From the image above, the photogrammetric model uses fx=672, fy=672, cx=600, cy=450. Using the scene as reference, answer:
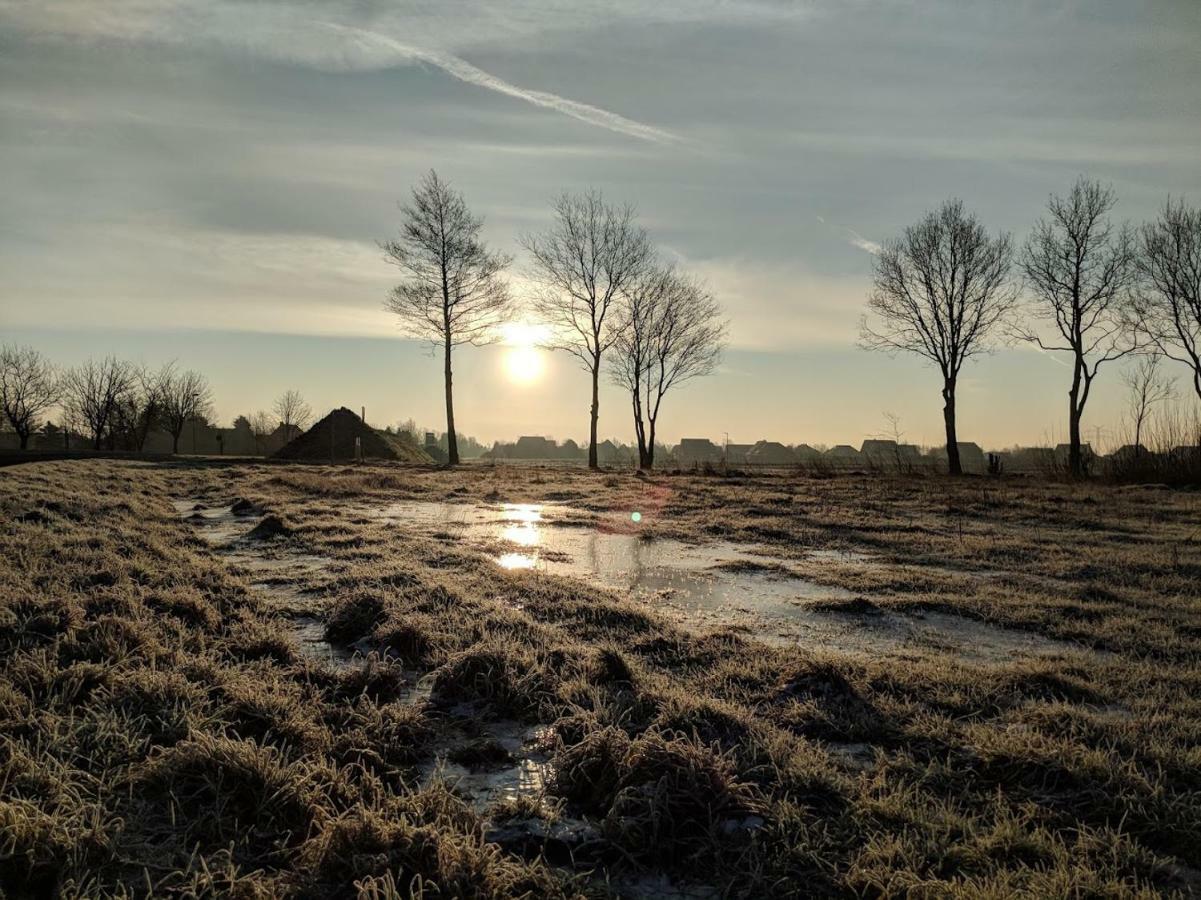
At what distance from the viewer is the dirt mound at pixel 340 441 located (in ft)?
113

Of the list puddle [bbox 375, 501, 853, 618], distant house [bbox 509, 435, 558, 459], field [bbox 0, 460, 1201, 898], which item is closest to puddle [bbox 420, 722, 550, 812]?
field [bbox 0, 460, 1201, 898]

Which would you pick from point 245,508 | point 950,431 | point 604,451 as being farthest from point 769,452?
point 245,508

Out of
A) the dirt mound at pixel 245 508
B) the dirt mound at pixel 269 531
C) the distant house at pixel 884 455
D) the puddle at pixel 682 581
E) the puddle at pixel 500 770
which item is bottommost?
the puddle at pixel 500 770

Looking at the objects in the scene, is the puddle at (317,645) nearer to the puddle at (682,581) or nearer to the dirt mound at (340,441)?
the puddle at (682,581)

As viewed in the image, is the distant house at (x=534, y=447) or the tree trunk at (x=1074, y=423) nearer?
the tree trunk at (x=1074, y=423)

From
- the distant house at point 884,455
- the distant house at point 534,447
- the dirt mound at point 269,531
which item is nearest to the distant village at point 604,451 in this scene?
the distant house at point 884,455

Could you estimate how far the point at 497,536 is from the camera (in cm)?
977

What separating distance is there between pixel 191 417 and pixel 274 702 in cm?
6112

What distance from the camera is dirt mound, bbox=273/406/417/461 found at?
34344mm

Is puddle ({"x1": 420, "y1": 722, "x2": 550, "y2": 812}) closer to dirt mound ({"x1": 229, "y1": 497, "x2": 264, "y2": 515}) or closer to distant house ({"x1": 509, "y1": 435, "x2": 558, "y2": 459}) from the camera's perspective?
dirt mound ({"x1": 229, "y1": 497, "x2": 264, "y2": 515})

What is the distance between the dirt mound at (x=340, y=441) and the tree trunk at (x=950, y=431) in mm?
26617

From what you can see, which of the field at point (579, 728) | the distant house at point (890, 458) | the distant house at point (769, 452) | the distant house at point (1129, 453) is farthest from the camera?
the distant house at point (769, 452)

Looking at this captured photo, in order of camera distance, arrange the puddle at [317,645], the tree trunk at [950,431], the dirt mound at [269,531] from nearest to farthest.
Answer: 1. the puddle at [317,645]
2. the dirt mound at [269,531]
3. the tree trunk at [950,431]

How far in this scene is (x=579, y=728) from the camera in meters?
3.15
